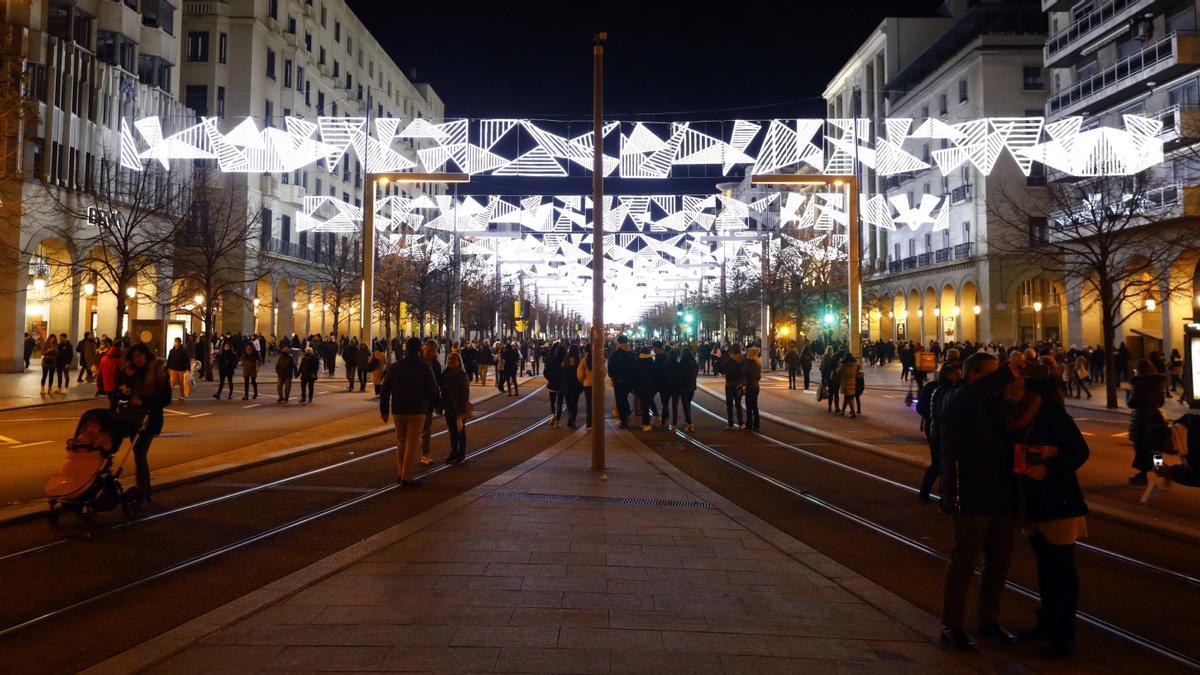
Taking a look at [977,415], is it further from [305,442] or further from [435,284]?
[435,284]

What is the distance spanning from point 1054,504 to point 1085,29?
1720 inches

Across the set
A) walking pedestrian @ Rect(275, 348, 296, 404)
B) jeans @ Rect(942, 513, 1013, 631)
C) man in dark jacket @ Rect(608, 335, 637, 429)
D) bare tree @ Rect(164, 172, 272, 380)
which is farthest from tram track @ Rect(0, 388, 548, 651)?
bare tree @ Rect(164, 172, 272, 380)

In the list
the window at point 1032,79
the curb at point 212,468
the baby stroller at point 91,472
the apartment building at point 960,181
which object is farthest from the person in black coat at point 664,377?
the window at point 1032,79

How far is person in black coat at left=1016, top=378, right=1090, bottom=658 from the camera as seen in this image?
470 centimetres

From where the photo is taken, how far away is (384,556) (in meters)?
6.47

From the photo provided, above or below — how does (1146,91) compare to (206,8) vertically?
below

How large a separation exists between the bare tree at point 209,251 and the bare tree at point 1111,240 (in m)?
28.7

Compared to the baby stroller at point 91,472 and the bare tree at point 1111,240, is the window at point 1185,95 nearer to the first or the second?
the bare tree at point 1111,240

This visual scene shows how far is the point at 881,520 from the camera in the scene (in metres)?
8.65

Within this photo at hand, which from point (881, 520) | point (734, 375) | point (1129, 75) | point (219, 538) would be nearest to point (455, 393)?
point (219, 538)

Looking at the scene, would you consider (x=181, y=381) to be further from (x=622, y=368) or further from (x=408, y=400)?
(x=408, y=400)

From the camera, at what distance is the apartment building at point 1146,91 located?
30531mm

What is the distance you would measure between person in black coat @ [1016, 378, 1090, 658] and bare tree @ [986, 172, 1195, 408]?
20868 mm

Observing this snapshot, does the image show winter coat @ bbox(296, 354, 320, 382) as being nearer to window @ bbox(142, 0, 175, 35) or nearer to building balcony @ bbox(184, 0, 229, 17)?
window @ bbox(142, 0, 175, 35)
